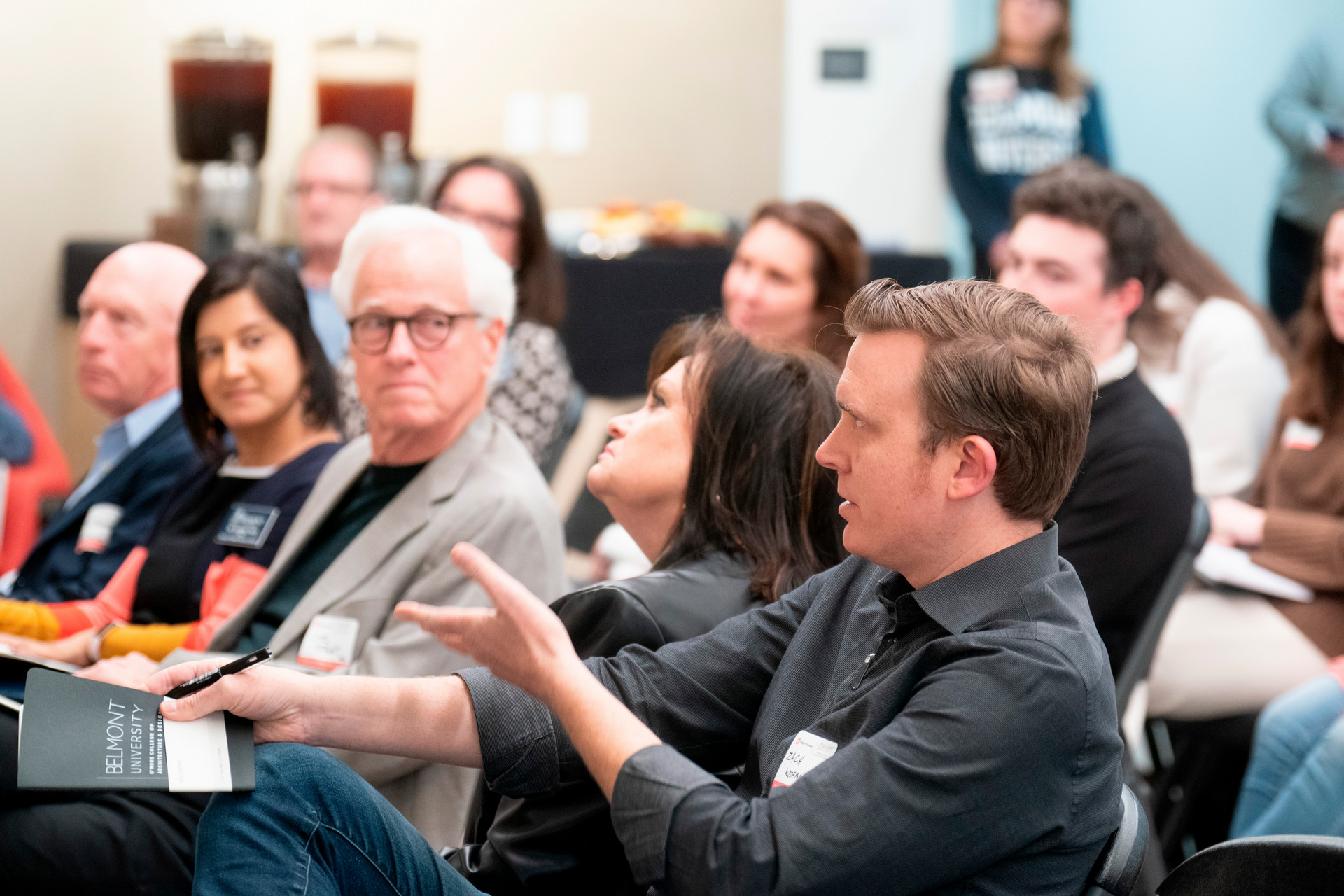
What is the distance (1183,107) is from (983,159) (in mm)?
894

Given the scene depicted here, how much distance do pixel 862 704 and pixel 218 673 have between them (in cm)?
66

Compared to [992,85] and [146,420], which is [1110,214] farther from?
[992,85]

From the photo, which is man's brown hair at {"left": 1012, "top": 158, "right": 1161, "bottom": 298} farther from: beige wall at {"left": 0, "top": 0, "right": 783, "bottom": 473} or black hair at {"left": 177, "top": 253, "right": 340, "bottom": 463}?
beige wall at {"left": 0, "top": 0, "right": 783, "bottom": 473}

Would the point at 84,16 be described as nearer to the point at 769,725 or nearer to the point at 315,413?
the point at 315,413

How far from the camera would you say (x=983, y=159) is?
554 cm

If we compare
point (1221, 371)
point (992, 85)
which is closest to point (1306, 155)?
point (992, 85)

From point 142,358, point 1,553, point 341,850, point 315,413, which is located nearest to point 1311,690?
point 341,850

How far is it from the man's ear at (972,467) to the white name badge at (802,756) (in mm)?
264

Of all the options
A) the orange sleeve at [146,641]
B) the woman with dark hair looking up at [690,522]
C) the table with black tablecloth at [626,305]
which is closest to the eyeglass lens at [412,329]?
the woman with dark hair looking up at [690,522]

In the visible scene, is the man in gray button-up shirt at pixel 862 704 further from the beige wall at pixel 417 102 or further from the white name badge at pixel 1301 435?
the beige wall at pixel 417 102

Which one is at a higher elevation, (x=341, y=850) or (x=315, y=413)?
(x=315, y=413)

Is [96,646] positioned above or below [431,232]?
below

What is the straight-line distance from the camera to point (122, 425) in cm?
276

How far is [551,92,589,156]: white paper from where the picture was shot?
19.4 ft
